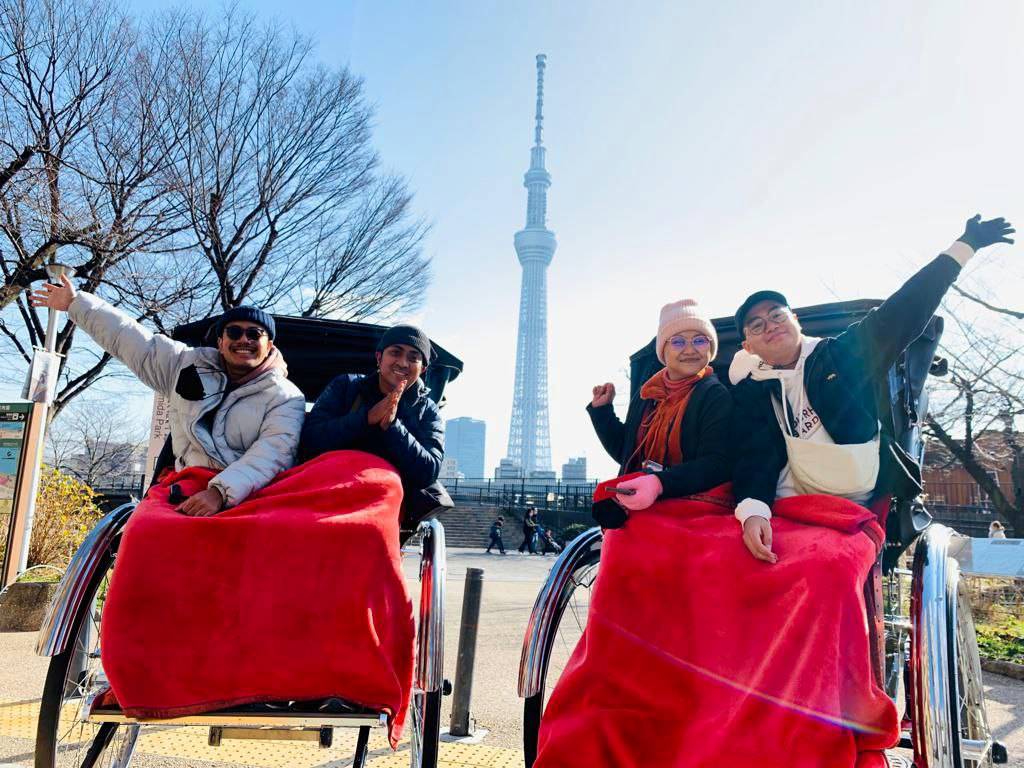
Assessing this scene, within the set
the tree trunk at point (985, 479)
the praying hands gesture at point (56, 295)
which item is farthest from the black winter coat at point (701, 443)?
the tree trunk at point (985, 479)

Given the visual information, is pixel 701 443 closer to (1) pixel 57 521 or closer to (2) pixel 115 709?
(2) pixel 115 709

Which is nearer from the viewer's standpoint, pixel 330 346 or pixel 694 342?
pixel 694 342

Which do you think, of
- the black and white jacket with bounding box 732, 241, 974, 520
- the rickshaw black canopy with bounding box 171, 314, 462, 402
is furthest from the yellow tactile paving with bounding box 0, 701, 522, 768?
the black and white jacket with bounding box 732, 241, 974, 520

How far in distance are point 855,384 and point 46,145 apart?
9.25 meters

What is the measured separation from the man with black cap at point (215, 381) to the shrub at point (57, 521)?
4907mm

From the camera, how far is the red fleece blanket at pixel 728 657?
5.01 feet

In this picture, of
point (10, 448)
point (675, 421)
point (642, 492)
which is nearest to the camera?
point (642, 492)

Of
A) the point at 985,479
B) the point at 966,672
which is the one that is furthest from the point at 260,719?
the point at 985,479

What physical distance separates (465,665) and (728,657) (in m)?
1.99

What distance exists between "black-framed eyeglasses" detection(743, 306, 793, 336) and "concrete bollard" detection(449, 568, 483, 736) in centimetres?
199

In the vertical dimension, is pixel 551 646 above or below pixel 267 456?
below

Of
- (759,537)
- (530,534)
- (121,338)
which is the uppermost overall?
(121,338)

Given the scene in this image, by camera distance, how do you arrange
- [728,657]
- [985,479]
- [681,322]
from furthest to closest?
[985,479]
[681,322]
[728,657]

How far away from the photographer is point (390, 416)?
2.47 meters
